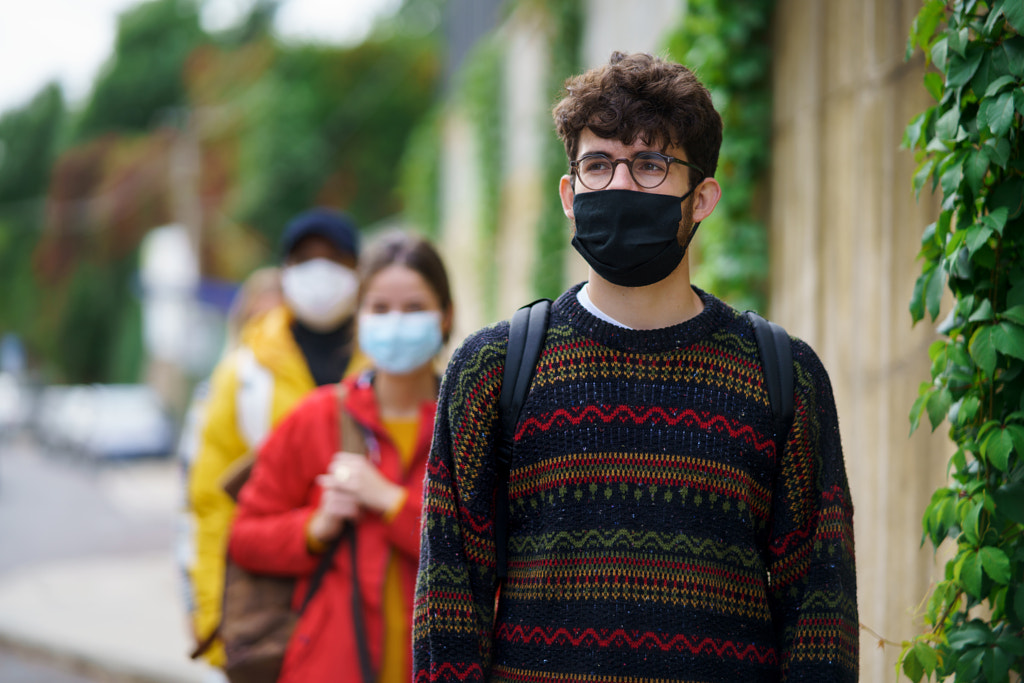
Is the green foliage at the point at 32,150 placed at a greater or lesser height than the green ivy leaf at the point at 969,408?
greater

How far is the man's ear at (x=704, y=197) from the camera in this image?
2184 millimetres

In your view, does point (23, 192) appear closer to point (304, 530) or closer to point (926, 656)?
point (304, 530)

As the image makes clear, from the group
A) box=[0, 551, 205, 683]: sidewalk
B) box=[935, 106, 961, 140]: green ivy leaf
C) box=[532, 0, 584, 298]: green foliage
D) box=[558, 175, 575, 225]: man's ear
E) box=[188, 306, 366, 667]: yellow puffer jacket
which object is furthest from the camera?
box=[532, 0, 584, 298]: green foliage

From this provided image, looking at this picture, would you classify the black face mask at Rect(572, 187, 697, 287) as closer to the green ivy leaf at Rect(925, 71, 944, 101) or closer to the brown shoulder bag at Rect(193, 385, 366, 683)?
the green ivy leaf at Rect(925, 71, 944, 101)

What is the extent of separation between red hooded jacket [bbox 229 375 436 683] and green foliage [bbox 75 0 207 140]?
1646 inches

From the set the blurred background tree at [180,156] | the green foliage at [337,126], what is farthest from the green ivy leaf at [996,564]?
the green foliage at [337,126]

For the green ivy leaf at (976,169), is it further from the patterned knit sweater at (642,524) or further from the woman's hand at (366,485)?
the woman's hand at (366,485)

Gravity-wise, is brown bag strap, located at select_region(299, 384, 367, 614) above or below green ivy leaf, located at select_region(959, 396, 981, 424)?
below

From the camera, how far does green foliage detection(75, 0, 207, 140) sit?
42.4 metres

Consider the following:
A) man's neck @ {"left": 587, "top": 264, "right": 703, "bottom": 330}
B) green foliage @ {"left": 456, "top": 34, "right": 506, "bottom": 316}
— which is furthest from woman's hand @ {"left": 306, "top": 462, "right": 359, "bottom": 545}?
green foliage @ {"left": 456, "top": 34, "right": 506, "bottom": 316}

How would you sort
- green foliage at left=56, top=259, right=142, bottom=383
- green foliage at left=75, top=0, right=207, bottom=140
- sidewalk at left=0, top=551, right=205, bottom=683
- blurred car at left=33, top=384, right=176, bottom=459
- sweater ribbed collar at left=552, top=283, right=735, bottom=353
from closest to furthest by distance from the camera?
sweater ribbed collar at left=552, top=283, right=735, bottom=353 < sidewalk at left=0, top=551, right=205, bottom=683 < blurred car at left=33, top=384, right=176, bottom=459 < green foliage at left=56, top=259, right=142, bottom=383 < green foliage at left=75, top=0, right=207, bottom=140

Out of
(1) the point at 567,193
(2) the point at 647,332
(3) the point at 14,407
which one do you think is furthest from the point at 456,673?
(3) the point at 14,407

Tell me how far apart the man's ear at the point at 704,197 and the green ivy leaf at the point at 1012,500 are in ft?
3.00

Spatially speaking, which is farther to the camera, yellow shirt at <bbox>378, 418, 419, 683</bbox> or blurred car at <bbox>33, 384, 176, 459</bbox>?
blurred car at <bbox>33, 384, 176, 459</bbox>
